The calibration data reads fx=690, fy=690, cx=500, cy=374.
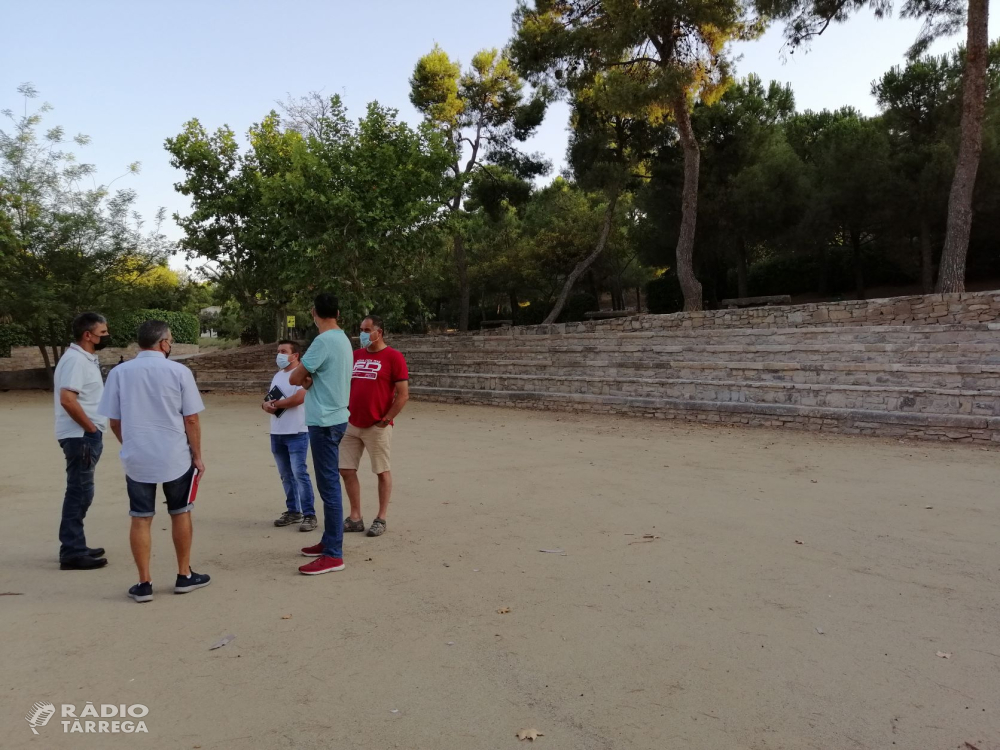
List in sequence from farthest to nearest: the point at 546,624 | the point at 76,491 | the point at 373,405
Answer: the point at 373,405 → the point at 76,491 → the point at 546,624

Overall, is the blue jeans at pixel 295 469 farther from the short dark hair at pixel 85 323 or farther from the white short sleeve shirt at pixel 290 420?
the short dark hair at pixel 85 323

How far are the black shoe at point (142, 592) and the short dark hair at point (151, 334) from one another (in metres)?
1.43

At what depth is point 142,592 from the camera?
411 centimetres

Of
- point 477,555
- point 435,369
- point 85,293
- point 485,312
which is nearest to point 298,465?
point 477,555

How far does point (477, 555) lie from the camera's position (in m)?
5.03

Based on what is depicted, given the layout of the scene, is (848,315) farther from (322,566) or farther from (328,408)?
(322,566)

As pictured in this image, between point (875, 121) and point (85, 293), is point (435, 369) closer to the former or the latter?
point (85, 293)

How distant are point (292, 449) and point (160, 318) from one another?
25253 millimetres

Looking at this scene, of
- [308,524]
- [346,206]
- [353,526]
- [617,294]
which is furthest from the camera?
[617,294]

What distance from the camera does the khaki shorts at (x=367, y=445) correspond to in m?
5.38

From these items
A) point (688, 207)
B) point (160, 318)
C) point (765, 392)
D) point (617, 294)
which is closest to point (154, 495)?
point (765, 392)

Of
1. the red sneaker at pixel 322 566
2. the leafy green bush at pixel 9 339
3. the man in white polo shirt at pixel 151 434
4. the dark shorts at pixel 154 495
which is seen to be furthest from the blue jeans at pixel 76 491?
the leafy green bush at pixel 9 339

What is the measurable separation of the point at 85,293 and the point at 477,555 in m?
20.9

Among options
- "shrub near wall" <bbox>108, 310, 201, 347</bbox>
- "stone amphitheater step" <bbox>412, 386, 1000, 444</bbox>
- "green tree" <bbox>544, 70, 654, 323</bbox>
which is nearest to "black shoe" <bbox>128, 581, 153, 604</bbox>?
"stone amphitheater step" <bbox>412, 386, 1000, 444</bbox>
